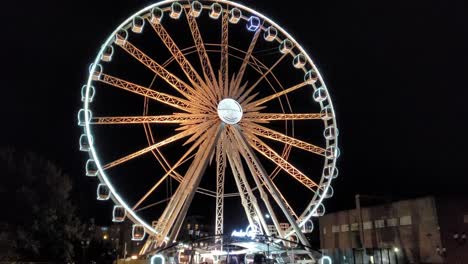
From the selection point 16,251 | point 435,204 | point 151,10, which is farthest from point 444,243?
point 16,251

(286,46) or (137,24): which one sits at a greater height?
(137,24)

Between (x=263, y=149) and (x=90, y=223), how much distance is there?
2209 cm

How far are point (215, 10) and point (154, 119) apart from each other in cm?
767

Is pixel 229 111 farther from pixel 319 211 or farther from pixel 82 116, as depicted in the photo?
pixel 319 211

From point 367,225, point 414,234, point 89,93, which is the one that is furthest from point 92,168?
point 367,225

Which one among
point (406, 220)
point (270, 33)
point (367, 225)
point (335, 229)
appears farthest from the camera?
point (335, 229)

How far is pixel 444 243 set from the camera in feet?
121

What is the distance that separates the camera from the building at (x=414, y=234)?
37000mm

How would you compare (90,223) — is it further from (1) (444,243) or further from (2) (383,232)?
(1) (444,243)

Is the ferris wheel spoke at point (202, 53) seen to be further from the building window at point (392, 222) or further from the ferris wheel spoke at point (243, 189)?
the building window at point (392, 222)

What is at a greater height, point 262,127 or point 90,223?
point 262,127

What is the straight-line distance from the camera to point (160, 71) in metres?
25.6

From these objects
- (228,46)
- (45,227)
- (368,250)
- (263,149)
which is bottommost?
(368,250)

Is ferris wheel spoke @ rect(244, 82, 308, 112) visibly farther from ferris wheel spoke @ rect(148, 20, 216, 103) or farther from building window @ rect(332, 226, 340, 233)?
building window @ rect(332, 226, 340, 233)
